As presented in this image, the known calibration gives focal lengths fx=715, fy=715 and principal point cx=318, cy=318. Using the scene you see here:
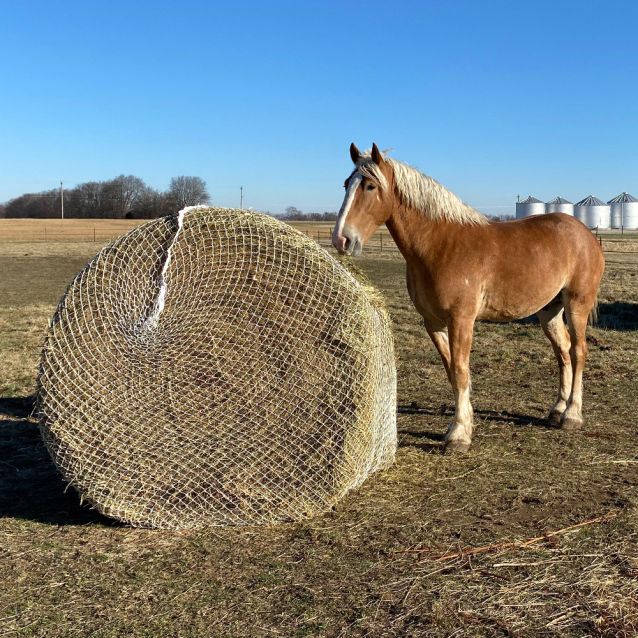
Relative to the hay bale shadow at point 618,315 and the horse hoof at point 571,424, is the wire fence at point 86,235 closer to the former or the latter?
the hay bale shadow at point 618,315

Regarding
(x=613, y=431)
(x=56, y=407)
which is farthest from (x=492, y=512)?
(x=56, y=407)

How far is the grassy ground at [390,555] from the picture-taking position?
3162 millimetres

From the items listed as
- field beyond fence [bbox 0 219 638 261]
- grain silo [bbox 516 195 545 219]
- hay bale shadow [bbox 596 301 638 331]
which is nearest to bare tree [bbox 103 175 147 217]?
field beyond fence [bbox 0 219 638 261]

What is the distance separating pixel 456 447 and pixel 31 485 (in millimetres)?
3213

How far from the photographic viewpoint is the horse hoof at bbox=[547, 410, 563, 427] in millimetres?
6570

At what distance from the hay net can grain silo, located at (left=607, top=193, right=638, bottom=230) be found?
86701 millimetres

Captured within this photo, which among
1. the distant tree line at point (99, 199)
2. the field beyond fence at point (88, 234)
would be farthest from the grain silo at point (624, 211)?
the distant tree line at point (99, 199)

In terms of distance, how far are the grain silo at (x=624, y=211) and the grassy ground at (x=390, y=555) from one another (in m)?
86.0

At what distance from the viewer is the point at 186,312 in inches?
198

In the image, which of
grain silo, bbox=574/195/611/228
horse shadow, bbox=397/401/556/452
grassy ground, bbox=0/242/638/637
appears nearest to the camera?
grassy ground, bbox=0/242/638/637

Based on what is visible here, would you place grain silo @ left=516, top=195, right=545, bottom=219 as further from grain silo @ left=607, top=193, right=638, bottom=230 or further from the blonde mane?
the blonde mane

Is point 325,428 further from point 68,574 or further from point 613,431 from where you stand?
point 613,431

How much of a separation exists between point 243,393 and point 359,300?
3.99 ft

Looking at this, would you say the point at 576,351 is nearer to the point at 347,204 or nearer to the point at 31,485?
the point at 347,204
